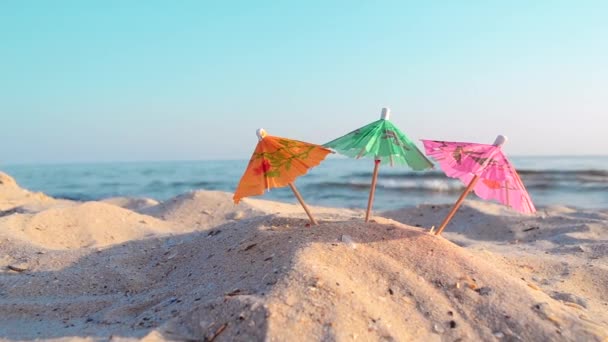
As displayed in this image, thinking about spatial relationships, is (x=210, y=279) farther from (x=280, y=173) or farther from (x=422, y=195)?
(x=422, y=195)

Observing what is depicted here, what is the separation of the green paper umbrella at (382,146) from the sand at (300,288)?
52cm

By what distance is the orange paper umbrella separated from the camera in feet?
9.87

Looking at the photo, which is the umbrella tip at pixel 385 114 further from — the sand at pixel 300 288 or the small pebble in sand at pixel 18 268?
the small pebble in sand at pixel 18 268

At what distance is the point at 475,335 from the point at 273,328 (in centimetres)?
103

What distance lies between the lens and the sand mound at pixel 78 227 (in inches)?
196

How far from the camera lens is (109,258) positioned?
3979mm

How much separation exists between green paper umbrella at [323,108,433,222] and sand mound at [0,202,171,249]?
3231 mm

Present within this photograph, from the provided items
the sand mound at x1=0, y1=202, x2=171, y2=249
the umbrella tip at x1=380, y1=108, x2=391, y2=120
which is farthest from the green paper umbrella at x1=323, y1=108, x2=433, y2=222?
the sand mound at x1=0, y1=202, x2=171, y2=249

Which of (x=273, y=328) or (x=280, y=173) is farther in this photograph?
(x=280, y=173)

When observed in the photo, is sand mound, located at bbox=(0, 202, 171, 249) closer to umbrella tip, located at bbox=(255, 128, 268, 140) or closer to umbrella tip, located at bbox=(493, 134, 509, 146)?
umbrella tip, located at bbox=(255, 128, 268, 140)

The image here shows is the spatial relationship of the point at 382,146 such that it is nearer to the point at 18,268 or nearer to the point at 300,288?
the point at 300,288

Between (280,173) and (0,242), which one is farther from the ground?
(280,173)

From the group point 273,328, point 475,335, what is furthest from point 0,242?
point 475,335

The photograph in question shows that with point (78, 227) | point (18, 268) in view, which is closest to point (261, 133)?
point (18, 268)
